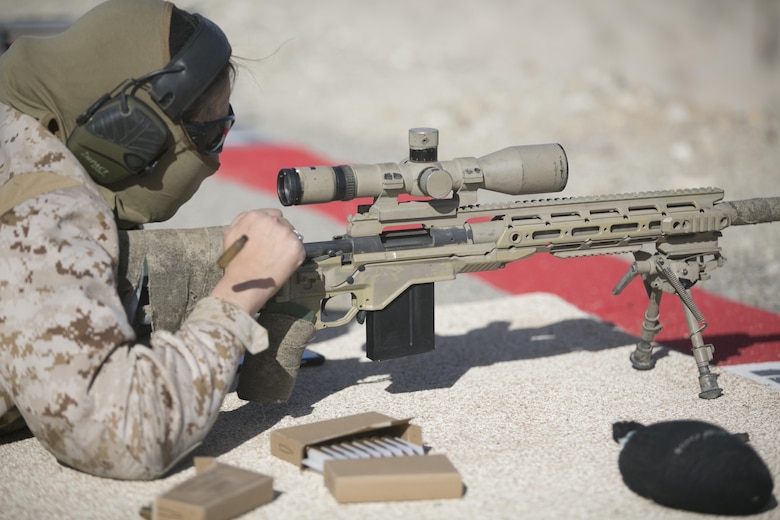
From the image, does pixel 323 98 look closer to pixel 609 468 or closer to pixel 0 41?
pixel 0 41

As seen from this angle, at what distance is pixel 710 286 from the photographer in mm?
7055

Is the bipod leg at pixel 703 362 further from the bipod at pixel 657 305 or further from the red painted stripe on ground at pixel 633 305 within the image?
the red painted stripe on ground at pixel 633 305

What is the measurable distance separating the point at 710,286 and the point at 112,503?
16.9 ft

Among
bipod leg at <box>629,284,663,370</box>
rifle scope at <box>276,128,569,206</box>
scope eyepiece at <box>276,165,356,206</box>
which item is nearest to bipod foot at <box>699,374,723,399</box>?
bipod leg at <box>629,284,663,370</box>

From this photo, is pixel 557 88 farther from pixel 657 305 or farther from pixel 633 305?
pixel 657 305

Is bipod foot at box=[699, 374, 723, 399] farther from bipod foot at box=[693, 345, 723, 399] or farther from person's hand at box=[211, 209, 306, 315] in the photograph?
person's hand at box=[211, 209, 306, 315]

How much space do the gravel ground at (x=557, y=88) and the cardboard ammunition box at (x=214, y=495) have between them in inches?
74.0

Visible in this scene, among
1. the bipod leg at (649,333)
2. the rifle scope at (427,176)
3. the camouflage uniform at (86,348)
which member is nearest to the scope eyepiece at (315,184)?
the rifle scope at (427,176)

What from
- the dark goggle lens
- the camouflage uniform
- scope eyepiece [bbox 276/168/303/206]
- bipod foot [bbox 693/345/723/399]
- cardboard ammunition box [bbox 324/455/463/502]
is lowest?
cardboard ammunition box [bbox 324/455/463/502]

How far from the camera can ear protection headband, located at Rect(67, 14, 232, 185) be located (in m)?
3.48

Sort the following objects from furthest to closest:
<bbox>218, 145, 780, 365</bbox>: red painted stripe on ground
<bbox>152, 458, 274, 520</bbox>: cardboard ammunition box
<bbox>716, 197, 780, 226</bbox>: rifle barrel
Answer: <bbox>218, 145, 780, 365</bbox>: red painted stripe on ground < <bbox>716, 197, 780, 226</bbox>: rifle barrel < <bbox>152, 458, 274, 520</bbox>: cardboard ammunition box

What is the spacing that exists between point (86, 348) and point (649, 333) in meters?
2.94

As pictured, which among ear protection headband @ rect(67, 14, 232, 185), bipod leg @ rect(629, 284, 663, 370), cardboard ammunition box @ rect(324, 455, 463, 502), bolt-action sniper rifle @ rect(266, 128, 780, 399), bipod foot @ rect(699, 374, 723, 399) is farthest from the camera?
bipod leg @ rect(629, 284, 663, 370)

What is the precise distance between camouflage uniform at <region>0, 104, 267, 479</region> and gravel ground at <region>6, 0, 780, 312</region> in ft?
4.04
